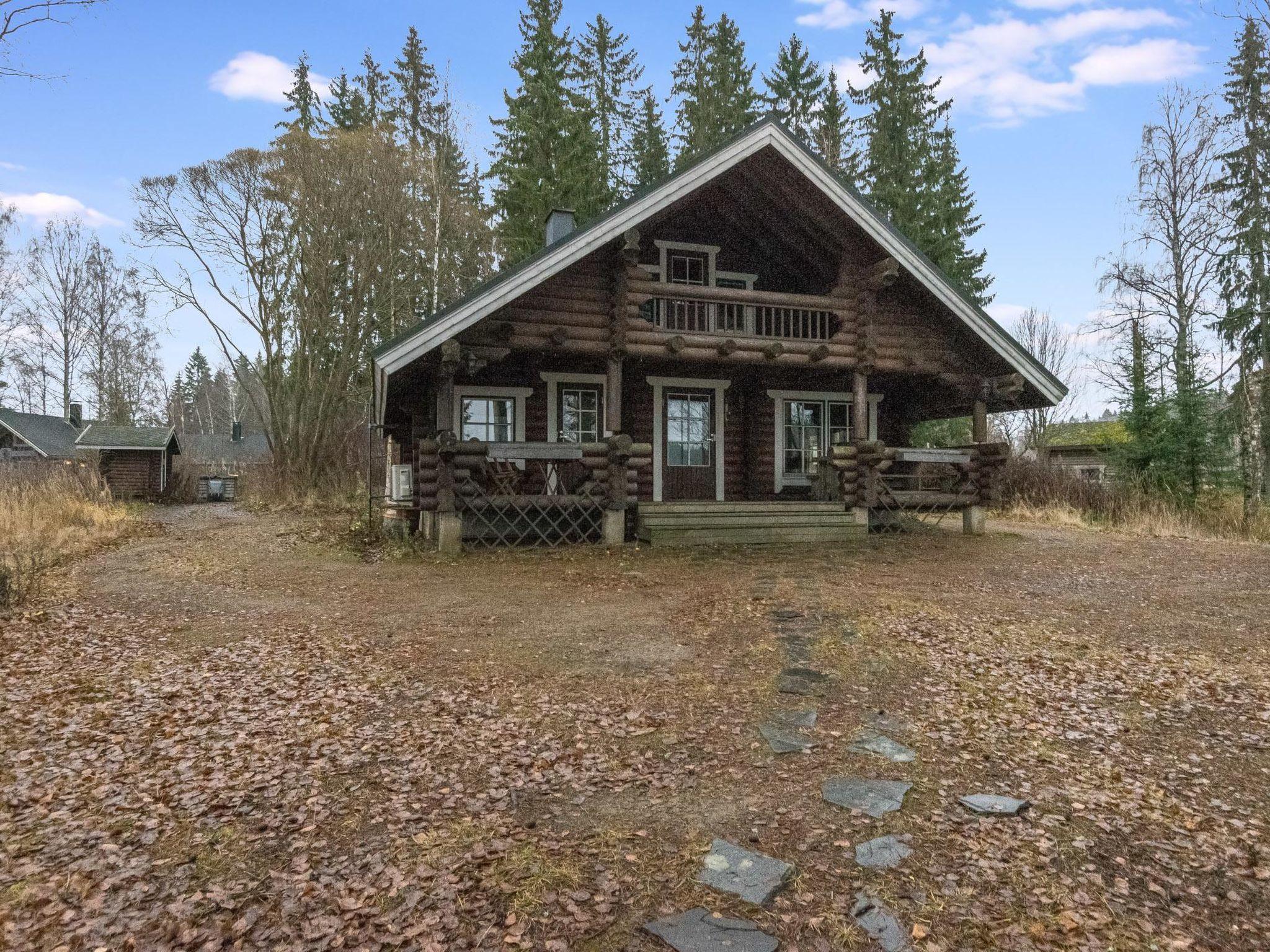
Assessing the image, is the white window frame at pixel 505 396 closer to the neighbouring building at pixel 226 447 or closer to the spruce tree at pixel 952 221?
the spruce tree at pixel 952 221

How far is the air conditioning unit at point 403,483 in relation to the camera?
45.4 ft

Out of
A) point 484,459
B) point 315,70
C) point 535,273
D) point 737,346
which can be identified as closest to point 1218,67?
point 737,346

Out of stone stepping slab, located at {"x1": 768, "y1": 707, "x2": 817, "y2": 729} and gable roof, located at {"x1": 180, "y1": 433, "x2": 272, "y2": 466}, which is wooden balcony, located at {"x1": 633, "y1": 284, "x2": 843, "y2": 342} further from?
gable roof, located at {"x1": 180, "y1": 433, "x2": 272, "y2": 466}

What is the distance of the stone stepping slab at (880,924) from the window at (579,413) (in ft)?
37.1

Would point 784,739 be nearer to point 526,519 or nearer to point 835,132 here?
point 526,519

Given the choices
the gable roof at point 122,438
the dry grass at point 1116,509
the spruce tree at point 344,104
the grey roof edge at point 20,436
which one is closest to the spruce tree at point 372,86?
the spruce tree at point 344,104

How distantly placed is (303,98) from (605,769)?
112 feet

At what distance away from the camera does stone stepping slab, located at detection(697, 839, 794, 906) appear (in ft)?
8.50

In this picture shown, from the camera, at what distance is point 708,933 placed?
2.37 metres

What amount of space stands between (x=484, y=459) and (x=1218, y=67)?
80.8 feet

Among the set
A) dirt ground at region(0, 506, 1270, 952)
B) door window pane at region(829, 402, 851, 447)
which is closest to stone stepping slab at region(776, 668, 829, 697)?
dirt ground at region(0, 506, 1270, 952)

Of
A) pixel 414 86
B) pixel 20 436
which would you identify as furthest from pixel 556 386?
pixel 20 436

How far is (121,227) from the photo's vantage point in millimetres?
22500

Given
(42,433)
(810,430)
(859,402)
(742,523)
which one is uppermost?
(42,433)
